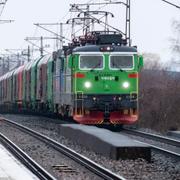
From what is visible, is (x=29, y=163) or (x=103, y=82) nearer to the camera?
(x=29, y=163)

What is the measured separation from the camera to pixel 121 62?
26.1m

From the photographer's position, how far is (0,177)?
12.3 metres

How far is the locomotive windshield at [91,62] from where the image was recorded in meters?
25.8

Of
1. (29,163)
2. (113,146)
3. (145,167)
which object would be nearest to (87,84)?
(113,146)

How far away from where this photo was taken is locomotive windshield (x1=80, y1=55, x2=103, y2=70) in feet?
84.5

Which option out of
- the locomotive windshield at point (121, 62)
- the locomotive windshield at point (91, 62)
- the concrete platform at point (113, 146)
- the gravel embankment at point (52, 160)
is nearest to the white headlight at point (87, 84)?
the locomotive windshield at point (91, 62)

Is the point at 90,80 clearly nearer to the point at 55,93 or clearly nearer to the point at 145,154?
the point at 55,93

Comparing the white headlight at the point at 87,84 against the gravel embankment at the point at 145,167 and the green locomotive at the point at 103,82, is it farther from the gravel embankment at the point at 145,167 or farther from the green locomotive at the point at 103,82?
the gravel embankment at the point at 145,167

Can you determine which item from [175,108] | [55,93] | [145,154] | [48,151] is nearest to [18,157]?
[48,151]

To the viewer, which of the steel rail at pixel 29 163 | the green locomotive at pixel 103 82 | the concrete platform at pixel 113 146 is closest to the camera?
the steel rail at pixel 29 163

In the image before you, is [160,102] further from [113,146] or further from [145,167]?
[145,167]

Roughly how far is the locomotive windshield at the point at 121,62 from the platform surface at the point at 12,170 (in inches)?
390

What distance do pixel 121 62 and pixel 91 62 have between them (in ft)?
3.95

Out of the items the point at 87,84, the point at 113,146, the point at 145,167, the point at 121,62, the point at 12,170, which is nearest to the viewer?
the point at 12,170
